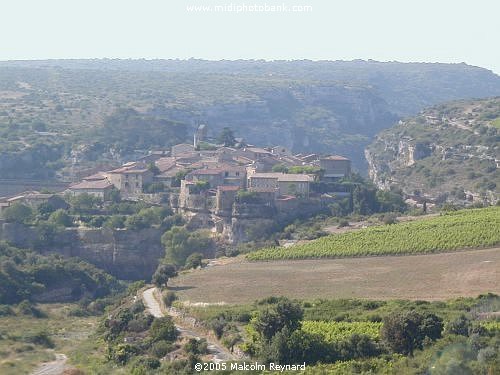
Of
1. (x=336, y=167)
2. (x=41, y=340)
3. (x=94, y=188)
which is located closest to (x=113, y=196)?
(x=94, y=188)

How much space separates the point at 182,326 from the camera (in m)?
55.5

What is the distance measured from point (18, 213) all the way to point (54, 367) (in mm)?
45029

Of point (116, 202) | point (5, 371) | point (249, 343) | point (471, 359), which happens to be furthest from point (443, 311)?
point (116, 202)

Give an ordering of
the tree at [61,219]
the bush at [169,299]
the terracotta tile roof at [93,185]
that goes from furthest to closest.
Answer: the terracotta tile roof at [93,185], the tree at [61,219], the bush at [169,299]

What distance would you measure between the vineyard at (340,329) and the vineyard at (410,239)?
69.7 ft

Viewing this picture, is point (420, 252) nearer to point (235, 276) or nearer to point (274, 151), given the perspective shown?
point (235, 276)

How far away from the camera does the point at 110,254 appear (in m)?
93.7

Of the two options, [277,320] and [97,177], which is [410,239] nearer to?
[277,320]

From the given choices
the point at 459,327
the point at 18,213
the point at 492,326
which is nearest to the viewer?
the point at 492,326

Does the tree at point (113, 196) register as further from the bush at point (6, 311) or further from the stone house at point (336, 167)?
the bush at point (6, 311)

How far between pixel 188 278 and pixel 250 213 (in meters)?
24.7

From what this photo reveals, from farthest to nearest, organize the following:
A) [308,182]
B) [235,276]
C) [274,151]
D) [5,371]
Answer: [274,151]
[308,182]
[235,276]
[5,371]

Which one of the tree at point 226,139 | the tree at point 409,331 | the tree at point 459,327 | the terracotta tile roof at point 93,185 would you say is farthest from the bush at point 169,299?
the tree at point 226,139

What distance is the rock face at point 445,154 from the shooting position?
115938 millimetres
